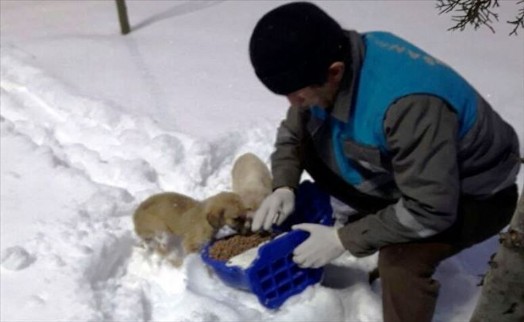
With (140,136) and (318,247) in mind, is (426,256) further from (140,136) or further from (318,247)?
(140,136)

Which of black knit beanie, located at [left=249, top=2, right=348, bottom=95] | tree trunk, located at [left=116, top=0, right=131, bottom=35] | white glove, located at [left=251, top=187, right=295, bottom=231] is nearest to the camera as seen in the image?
black knit beanie, located at [left=249, top=2, right=348, bottom=95]

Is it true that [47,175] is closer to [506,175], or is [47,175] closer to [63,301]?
[63,301]

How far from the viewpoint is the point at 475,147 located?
64.3 inches

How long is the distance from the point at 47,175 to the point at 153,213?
0.60 m

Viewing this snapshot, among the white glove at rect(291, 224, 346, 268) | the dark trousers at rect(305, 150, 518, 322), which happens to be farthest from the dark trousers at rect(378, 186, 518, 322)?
the white glove at rect(291, 224, 346, 268)

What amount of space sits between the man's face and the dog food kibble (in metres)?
0.51

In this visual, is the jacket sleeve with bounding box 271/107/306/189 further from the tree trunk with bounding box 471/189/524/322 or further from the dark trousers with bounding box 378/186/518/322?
the tree trunk with bounding box 471/189/524/322

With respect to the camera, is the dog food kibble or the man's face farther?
the dog food kibble

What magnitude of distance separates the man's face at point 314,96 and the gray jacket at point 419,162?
18 millimetres

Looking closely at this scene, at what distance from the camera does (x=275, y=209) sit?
1930mm

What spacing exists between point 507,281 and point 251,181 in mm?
1171

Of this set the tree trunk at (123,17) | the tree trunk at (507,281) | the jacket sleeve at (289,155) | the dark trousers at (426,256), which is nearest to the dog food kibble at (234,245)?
the jacket sleeve at (289,155)

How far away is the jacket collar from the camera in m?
1.59

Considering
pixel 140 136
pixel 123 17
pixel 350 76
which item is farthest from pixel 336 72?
pixel 123 17
